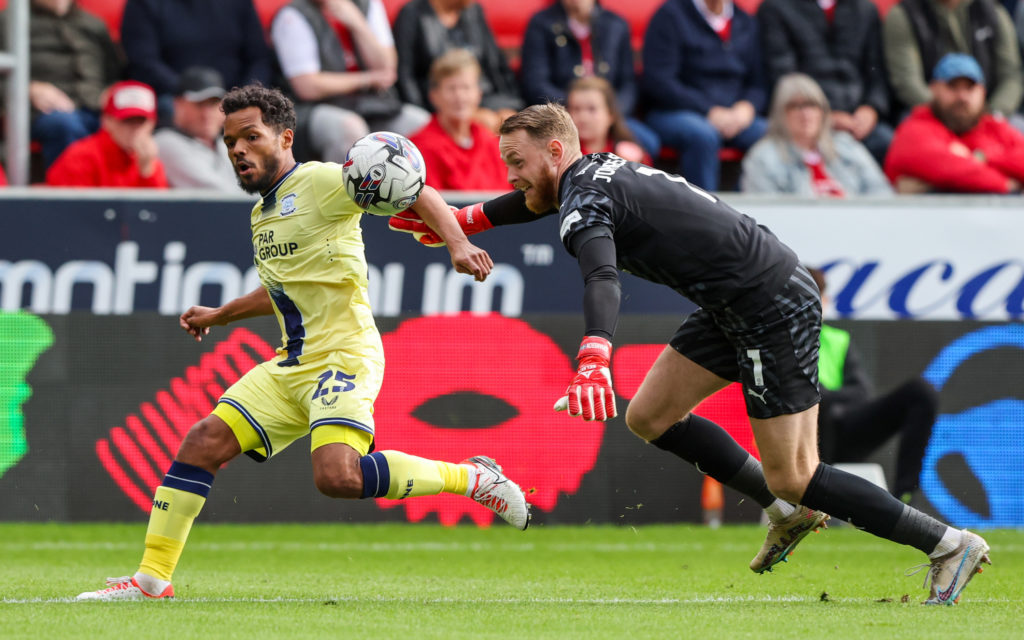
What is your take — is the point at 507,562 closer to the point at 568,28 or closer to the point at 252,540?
the point at 252,540

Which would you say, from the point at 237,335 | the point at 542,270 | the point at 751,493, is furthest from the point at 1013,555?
the point at 237,335

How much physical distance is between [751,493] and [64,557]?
12.6 feet

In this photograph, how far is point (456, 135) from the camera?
1049cm

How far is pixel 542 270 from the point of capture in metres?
9.98

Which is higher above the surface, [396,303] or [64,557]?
[396,303]

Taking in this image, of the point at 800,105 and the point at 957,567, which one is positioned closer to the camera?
the point at 957,567

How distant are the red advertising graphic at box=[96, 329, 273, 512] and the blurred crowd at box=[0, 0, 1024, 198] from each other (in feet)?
5.30

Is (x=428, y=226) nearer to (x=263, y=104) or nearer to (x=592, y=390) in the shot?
(x=263, y=104)

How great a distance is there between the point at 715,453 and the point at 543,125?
Result: 1638 millimetres

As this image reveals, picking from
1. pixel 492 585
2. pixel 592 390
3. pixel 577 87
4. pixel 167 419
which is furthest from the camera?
pixel 577 87

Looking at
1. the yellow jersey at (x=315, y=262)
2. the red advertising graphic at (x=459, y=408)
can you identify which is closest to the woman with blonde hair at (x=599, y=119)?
the red advertising graphic at (x=459, y=408)

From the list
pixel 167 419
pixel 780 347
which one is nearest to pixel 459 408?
pixel 167 419

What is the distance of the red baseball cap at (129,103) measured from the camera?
986cm

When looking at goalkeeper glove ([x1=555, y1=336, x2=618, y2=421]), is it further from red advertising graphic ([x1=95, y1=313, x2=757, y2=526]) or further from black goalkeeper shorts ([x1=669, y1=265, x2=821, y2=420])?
red advertising graphic ([x1=95, y1=313, x2=757, y2=526])
